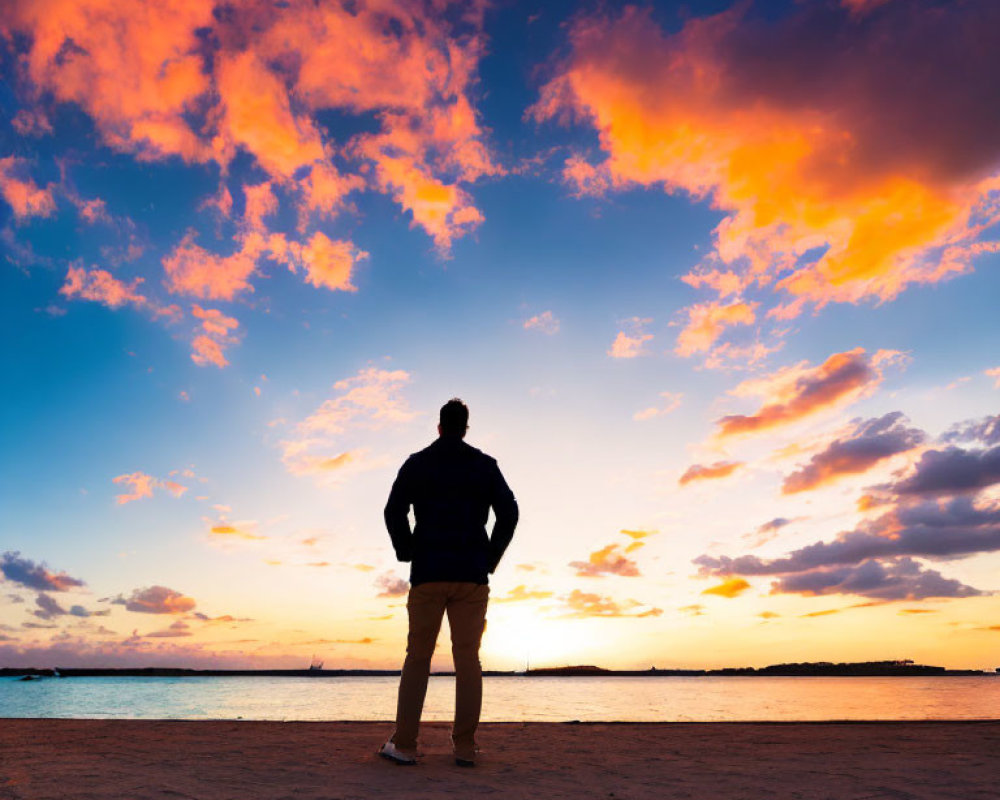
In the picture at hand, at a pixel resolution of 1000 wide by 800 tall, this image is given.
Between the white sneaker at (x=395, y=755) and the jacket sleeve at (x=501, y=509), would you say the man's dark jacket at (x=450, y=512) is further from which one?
the white sneaker at (x=395, y=755)

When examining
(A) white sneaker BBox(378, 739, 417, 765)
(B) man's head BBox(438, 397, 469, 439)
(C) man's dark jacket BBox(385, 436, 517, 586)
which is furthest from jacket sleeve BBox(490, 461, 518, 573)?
(A) white sneaker BBox(378, 739, 417, 765)

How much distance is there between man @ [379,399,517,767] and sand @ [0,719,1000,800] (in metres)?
0.39

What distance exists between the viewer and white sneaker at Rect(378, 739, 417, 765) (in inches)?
193

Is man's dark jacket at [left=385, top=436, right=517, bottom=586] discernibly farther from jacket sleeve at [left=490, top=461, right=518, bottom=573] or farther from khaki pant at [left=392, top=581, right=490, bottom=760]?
khaki pant at [left=392, top=581, right=490, bottom=760]

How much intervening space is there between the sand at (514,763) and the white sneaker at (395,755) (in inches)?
3.6

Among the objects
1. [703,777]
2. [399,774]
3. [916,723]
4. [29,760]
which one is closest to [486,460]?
[399,774]

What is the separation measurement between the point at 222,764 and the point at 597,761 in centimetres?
291

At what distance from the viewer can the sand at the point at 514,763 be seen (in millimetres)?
4055

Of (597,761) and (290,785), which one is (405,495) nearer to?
(290,785)

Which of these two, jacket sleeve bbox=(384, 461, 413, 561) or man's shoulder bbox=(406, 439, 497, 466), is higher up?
man's shoulder bbox=(406, 439, 497, 466)

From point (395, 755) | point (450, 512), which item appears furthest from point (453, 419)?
point (395, 755)

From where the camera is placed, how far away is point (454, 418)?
5.78 meters

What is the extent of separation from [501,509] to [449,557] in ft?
2.19

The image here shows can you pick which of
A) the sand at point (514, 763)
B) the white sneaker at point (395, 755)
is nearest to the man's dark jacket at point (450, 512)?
the white sneaker at point (395, 755)
